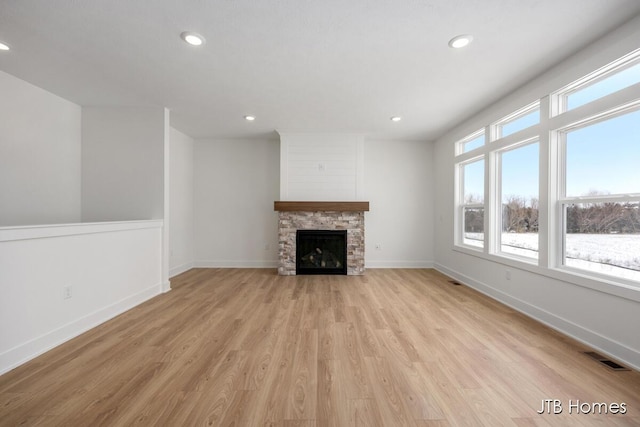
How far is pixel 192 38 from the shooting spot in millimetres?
2150

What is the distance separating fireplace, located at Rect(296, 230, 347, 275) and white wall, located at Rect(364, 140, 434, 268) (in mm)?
769

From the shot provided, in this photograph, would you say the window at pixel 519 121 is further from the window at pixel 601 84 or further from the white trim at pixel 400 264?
the white trim at pixel 400 264

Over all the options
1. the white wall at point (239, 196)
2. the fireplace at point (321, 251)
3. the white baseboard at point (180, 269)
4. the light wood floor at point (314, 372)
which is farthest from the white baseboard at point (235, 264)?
the light wood floor at point (314, 372)

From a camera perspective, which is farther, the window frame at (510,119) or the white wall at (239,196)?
the white wall at (239,196)

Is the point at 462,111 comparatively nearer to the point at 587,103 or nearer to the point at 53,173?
the point at 587,103

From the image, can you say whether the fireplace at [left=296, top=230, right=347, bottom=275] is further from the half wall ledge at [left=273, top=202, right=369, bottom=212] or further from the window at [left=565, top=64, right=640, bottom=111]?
the window at [left=565, top=64, right=640, bottom=111]

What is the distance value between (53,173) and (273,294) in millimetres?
3045

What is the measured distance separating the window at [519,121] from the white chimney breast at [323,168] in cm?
212

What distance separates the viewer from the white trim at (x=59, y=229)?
1.96 metres

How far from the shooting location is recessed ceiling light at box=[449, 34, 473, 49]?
6.97ft

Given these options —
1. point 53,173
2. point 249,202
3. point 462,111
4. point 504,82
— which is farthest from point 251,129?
point 504,82

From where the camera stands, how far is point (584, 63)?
230cm

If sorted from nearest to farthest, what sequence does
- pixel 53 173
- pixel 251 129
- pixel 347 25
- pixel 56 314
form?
pixel 347 25, pixel 56 314, pixel 53 173, pixel 251 129

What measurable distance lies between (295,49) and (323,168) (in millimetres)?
2647
